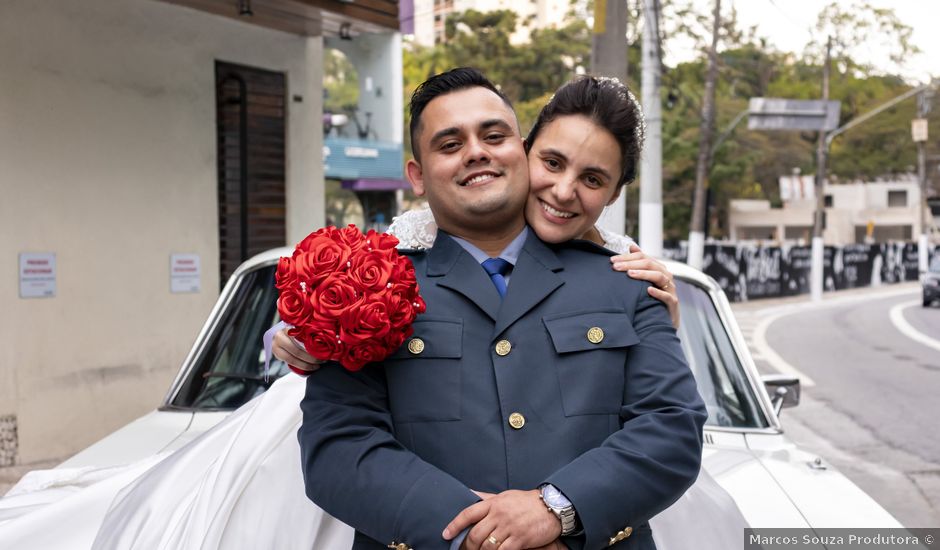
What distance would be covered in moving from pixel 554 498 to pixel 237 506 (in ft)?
3.17

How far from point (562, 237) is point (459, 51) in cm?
4863

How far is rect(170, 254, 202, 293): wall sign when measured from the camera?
29.1ft

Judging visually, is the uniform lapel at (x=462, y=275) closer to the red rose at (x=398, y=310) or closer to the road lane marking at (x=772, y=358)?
the red rose at (x=398, y=310)

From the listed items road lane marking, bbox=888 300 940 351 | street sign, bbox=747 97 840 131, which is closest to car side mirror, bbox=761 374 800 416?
road lane marking, bbox=888 300 940 351

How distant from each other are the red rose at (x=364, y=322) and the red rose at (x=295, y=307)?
0.09 m

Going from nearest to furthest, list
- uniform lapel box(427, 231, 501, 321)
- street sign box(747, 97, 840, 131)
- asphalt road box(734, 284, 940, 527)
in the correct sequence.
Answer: uniform lapel box(427, 231, 501, 321)
asphalt road box(734, 284, 940, 527)
street sign box(747, 97, 840, 131)

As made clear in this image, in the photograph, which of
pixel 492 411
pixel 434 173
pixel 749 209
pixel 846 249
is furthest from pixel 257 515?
pixel 749 209

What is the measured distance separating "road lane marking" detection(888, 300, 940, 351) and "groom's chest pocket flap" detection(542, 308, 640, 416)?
1772cm

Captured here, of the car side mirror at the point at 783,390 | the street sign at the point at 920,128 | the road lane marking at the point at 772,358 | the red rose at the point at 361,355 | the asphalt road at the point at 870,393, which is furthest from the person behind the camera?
the street sign at the point at 920,128

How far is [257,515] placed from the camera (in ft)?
8.27

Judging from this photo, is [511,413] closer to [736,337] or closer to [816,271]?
[736,337]

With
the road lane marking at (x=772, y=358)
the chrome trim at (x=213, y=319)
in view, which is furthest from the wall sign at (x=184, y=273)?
the road lane marking at (x=772, y=358)

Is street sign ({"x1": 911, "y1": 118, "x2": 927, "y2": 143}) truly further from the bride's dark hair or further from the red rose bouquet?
the red rose bouquet

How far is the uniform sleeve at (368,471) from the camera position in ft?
6.31
